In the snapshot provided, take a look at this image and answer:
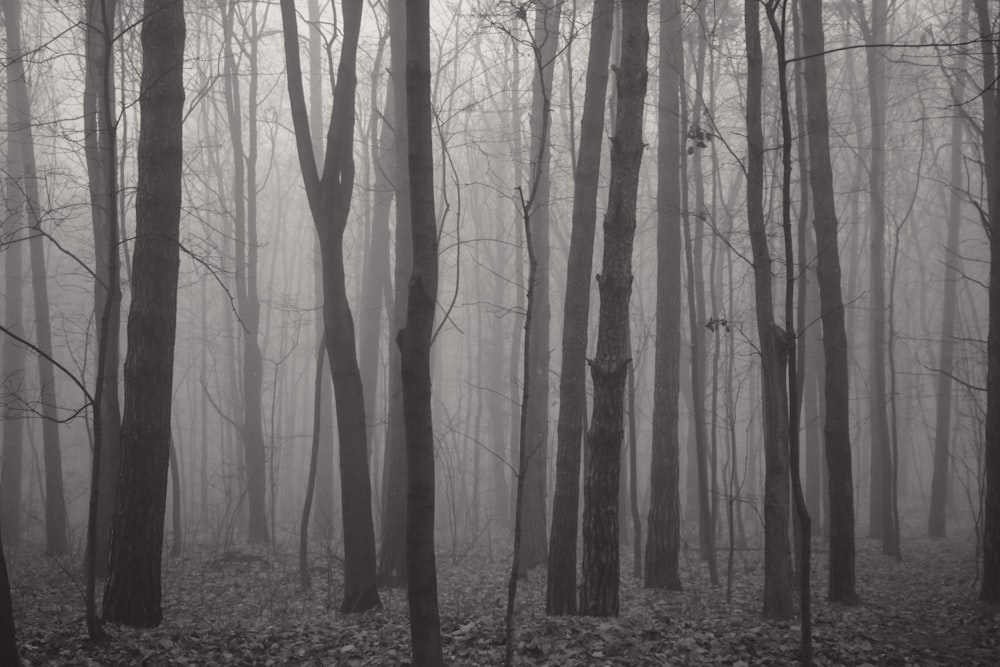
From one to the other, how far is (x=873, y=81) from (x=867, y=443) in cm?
2849

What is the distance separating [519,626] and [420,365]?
300 centimetres

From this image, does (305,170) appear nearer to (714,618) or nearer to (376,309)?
(714,618)

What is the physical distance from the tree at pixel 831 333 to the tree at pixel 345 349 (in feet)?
17.1

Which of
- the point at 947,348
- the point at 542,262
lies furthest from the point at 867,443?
the point at 542,262

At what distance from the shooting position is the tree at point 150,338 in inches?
256

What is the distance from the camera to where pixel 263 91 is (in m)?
23.2

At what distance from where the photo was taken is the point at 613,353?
664cm

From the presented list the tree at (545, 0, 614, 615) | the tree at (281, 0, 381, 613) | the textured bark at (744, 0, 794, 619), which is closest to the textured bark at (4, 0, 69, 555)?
the tree at (281, 0, 381, 613)

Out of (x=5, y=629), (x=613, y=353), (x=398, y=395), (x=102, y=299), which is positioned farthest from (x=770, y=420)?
(x=102, y=299)

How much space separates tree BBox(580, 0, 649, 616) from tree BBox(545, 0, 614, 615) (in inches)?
31.0

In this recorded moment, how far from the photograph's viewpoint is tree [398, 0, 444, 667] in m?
4.53

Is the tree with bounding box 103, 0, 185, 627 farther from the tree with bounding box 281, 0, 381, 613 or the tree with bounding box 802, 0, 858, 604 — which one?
the tree with bounding box 802, 0, 858, 604

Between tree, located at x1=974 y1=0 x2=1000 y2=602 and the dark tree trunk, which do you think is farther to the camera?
tree, located at x1=974 y1=0 x2=1000 y2=602

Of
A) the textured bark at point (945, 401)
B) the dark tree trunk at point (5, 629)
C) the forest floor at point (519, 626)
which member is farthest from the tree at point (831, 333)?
the textured bark at point (945, 401)
